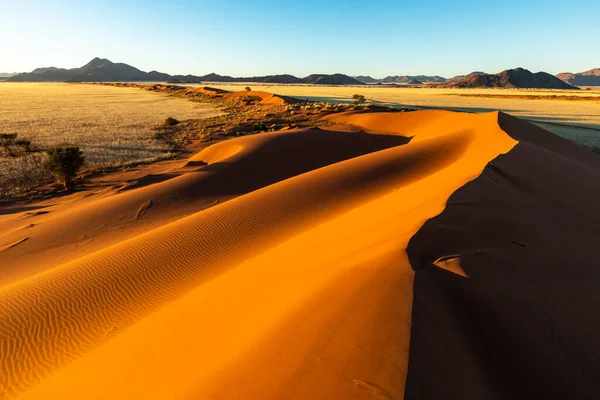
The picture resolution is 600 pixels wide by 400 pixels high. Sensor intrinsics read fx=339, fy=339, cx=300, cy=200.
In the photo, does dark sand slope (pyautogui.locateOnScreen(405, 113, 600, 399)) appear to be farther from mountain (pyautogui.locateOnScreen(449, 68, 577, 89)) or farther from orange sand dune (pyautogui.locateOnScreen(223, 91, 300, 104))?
mountain (pyautogui.locateOnScreen(449, 68, 577, 89))

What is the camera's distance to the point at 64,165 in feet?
44.9

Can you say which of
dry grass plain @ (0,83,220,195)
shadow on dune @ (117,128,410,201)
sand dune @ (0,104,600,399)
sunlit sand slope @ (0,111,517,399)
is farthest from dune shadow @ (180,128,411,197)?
dry grass plain @ (0,83,220,195)

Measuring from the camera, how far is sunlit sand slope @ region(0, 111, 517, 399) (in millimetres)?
3078

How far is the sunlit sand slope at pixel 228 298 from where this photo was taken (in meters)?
3.08

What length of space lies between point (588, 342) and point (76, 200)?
14.6 meters

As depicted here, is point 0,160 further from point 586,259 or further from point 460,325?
point 586,259

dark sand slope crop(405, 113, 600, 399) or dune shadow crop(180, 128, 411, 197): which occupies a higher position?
dark sand slope crop(405, 113, 600, 399)

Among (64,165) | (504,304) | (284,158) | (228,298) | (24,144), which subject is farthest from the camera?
(24,144)

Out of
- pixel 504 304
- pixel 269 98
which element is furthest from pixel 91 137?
pixel 269 98

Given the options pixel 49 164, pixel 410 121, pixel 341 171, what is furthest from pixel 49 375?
pixel 410 121

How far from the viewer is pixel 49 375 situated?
14.3 ft

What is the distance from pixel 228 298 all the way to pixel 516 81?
221 metres

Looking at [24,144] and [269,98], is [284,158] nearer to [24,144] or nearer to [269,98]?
[24,144]

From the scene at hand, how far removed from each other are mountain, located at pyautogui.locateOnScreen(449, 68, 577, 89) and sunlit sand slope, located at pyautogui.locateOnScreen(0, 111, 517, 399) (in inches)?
7530
